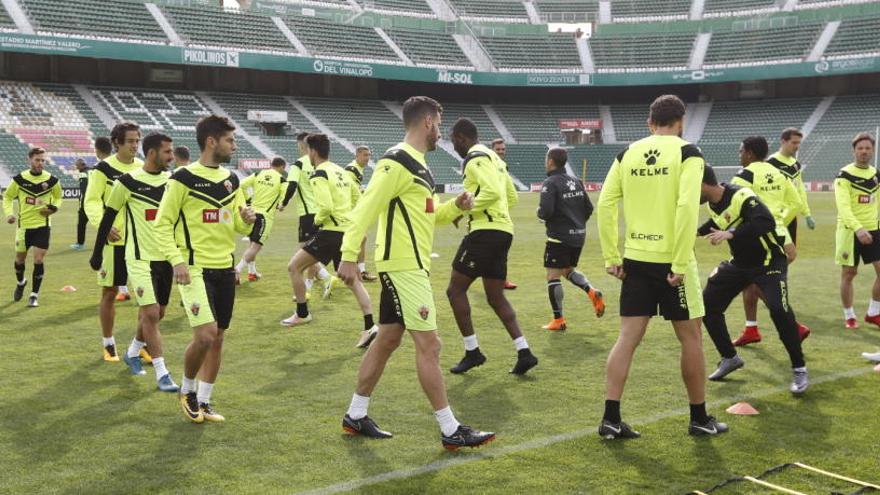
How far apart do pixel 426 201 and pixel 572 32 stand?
197ft

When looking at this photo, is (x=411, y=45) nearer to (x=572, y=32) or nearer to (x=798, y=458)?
(x=572, y=32)

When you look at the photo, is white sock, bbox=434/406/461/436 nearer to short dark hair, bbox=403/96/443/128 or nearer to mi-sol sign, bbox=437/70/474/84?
short dark hair, bbox=403/96/443/128

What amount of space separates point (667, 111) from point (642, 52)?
57.5 meters

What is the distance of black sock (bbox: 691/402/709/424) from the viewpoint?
568 centimetres

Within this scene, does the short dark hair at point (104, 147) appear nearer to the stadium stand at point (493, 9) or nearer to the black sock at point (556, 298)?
the black sock at point (556, 298)

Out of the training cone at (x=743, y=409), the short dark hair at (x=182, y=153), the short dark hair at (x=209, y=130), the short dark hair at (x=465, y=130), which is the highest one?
the short dark hair at (x=465, y=130)

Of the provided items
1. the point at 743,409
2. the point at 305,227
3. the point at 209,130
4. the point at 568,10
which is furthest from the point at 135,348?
the point at 568,10

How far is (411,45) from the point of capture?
5797cm

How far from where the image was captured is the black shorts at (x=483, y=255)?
770 cm

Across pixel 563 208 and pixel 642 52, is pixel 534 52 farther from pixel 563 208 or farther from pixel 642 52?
pixel 563 208

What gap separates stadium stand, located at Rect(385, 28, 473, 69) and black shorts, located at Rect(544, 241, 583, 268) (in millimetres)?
47952

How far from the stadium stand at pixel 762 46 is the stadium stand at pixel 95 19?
36556mm

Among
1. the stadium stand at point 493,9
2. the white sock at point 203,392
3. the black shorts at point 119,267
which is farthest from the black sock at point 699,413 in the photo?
the stadium stand at point 493,9

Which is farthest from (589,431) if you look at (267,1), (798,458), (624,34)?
(624,34)
